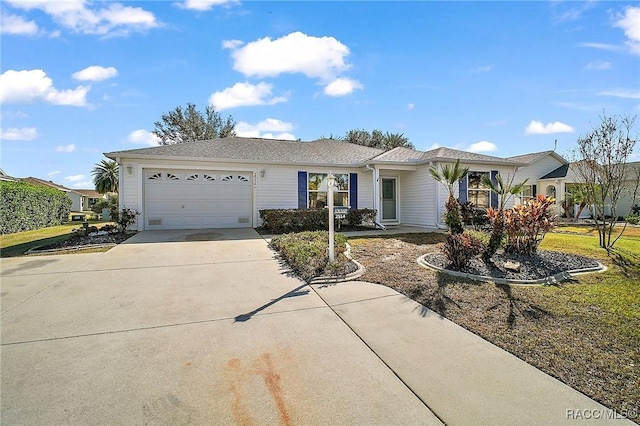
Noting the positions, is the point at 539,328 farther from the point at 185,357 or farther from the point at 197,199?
the point at 197,199

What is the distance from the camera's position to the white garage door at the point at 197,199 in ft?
39.5

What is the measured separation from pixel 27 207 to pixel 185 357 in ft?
56.8

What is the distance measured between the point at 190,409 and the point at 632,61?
13.2 m

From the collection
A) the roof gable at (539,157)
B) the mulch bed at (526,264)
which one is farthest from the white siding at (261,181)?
the roof gable at (539,157)

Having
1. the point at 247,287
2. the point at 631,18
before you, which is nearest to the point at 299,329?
the point at 247,287

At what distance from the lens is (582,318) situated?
3529 mm

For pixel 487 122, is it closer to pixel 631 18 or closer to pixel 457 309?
pixel 631 18

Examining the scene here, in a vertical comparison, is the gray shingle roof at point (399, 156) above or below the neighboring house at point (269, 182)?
above

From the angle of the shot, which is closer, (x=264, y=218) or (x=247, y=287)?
(x=247, y=287)

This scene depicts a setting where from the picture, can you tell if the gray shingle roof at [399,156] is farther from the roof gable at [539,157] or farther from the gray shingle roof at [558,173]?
the gray shingle roof at [558,173]

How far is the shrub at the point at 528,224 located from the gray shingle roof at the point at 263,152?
7737mm

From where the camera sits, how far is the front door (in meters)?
14.6

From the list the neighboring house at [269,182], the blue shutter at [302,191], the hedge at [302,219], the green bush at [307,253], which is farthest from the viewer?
the blue shutter at [302,191]

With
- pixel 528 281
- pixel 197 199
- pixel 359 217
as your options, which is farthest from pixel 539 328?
pixel 197 199
